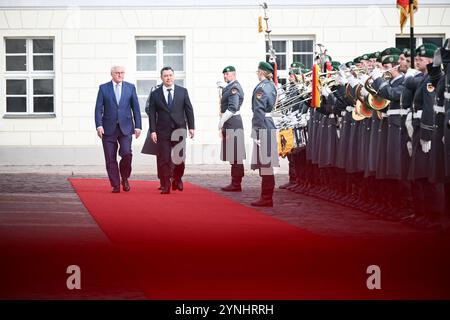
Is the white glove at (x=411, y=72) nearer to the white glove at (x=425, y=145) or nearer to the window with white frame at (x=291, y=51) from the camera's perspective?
the white glove at (x=425, y=145)

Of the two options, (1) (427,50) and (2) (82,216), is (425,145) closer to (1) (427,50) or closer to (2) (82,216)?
(1) (427,50)

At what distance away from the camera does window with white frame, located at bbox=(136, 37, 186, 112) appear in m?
26.2

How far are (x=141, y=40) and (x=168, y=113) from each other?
8692 mm

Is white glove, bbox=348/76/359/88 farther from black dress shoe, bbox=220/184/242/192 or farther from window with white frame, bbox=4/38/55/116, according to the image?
window with white frame, bbox=4/38/55/116

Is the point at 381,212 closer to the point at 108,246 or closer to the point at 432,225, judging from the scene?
the point at 432,225

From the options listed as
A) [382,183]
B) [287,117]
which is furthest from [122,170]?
[382,183]

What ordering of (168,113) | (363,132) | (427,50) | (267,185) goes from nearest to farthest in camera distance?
(427,50) → (363,132) → (267,185) → (168,113)

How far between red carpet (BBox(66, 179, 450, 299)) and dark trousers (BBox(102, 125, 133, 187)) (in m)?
3.13

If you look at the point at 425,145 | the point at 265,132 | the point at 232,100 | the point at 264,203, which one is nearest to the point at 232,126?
the point at 232,100

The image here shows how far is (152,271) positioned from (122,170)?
9012mm

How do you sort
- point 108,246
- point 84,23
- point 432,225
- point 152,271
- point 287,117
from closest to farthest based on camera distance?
point 152,271 → point 108,246 → point 432,225 → point 287,117 → point 84,23

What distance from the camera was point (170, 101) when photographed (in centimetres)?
1781

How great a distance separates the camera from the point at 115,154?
17.6 metres

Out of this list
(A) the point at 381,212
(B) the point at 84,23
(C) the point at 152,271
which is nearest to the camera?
(C) the point at 152,271
